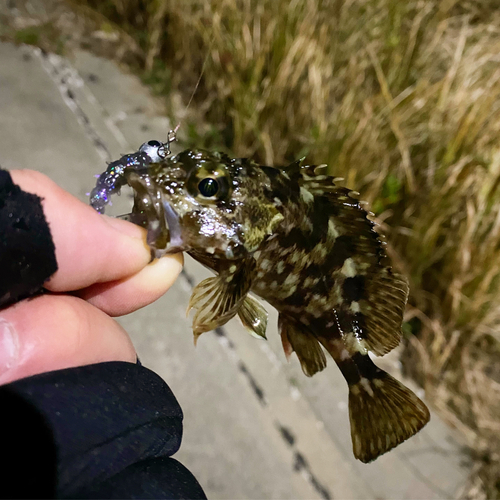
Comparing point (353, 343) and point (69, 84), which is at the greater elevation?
point (353, 343)

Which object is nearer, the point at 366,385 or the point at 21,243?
the point at 21,243

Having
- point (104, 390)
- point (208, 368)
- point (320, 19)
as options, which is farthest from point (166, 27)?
point (104, 390)

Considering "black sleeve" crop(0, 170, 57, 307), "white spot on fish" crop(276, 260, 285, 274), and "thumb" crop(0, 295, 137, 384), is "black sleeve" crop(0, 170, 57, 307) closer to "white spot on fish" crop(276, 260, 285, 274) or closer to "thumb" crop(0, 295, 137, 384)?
"thumb" crop(0, 295, 137, 384)

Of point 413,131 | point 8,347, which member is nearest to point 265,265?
point 8,347

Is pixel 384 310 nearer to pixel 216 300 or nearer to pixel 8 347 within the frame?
pixel 216 300

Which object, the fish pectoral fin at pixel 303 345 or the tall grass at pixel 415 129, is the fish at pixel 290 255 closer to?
the fish pectoral fin at pixel 303 345

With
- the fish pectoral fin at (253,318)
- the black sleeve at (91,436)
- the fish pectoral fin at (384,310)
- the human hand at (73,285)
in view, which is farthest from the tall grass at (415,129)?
Answer: the black sleeve at (91,436)

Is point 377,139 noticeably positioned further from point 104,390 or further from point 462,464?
point 104,390
